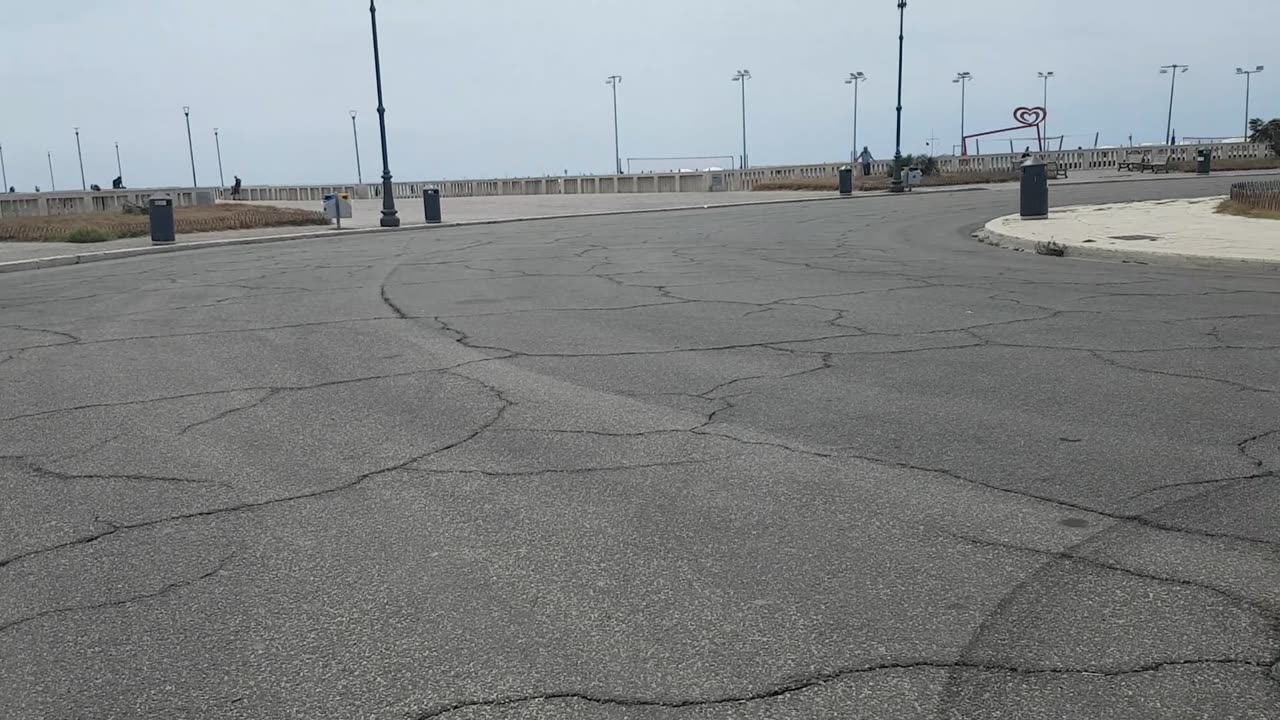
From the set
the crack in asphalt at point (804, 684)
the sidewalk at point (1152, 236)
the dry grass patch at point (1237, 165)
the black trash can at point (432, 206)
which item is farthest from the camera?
the dry grass patch at point (1237, 165)

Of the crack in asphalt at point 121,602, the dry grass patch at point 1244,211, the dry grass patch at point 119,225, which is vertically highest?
the dry grass patch at point 119,225

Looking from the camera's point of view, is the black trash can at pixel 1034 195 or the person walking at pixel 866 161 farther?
the person walking at pixel 866 161

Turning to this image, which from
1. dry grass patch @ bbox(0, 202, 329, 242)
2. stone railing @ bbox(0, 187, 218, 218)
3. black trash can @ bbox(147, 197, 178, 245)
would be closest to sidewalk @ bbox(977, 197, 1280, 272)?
black trash can @ bbox(147, 197, 178, 245)

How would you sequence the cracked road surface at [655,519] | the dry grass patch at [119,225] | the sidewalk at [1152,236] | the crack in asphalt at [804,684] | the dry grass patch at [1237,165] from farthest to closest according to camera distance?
the dry grass patch at [1237,165], the dry grass patch at [119,225], the sidewalk at [1152,236], the cracked road surface at [655,519], the crack in asphalt at [804,684]

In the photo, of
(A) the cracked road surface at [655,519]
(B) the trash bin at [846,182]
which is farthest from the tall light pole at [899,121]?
(A) the cracked road surface at [655,519]

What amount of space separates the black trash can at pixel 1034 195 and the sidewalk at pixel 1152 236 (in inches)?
12.5

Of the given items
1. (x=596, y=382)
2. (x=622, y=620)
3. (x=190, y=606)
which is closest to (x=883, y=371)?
(x=596, y=382)

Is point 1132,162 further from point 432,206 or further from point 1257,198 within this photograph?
point 1257,198

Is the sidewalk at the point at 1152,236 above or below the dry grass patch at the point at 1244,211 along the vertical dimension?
below

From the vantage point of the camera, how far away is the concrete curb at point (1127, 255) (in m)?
15.9

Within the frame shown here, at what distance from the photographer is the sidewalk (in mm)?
16828

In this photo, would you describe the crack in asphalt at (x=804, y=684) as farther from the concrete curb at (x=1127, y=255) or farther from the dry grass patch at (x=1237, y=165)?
the dry grass patch at (x=1237, y=165)

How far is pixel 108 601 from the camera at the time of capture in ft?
15.2

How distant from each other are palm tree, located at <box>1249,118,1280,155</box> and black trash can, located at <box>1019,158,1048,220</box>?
48.3m
